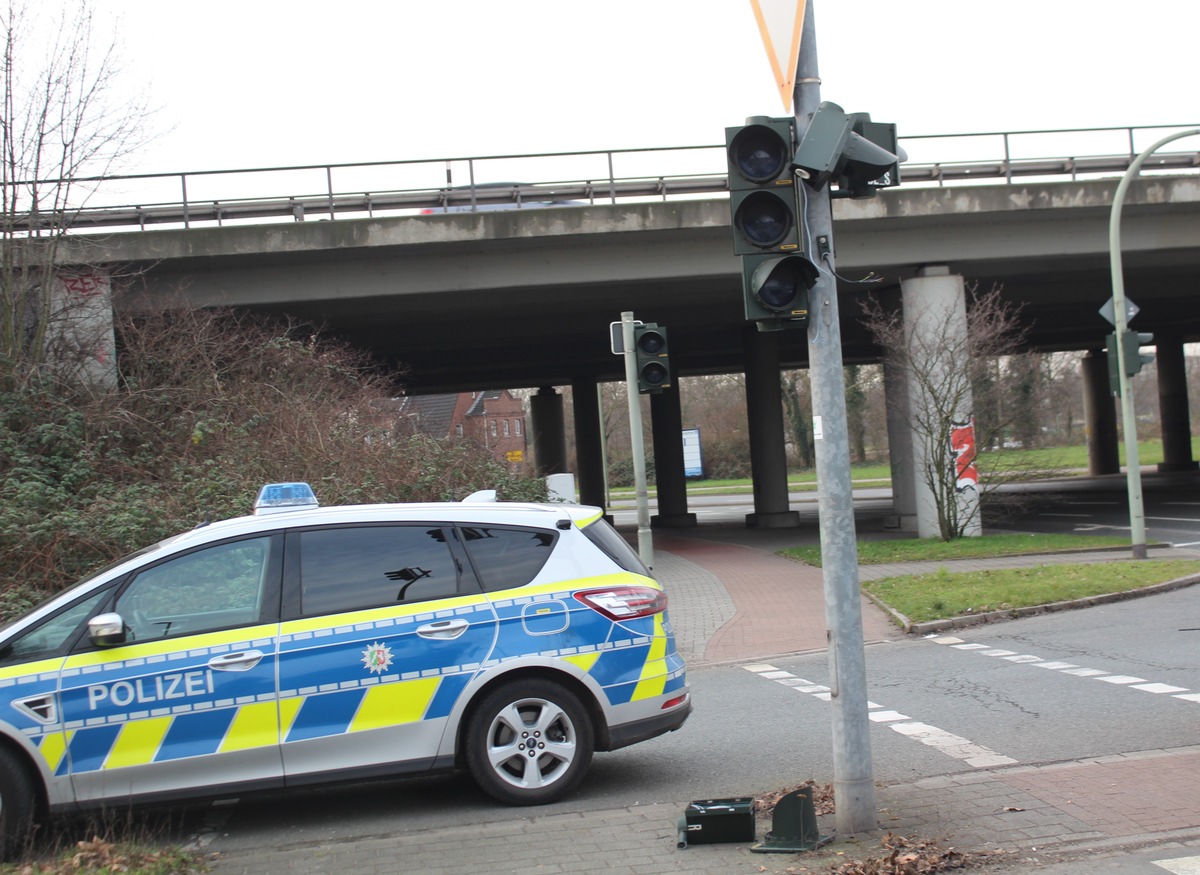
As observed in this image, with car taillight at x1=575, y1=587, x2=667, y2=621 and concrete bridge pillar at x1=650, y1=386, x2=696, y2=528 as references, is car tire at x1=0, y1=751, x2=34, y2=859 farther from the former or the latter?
concrete bridge pillar at x1=650, y1=386, x2=696, y2=528

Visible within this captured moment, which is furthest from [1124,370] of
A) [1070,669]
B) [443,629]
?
[443,629]

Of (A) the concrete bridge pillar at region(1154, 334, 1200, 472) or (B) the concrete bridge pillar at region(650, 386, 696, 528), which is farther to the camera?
(A) the concrete bridge pillar at region(1154, 334, 1200, 472)

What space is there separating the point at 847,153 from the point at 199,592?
3969 millimetres

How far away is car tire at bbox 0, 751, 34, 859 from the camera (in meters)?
5.44

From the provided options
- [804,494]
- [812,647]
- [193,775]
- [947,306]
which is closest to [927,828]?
[193,775]

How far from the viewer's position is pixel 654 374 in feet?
40.3

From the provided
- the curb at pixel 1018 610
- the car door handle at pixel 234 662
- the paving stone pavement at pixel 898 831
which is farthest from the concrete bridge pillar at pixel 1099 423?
the car door handle at pixel 234 662

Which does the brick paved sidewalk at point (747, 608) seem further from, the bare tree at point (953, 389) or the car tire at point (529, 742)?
the car tire at point (529, 742)

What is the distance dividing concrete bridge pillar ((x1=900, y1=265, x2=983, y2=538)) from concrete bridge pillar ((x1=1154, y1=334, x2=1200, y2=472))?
28423mm

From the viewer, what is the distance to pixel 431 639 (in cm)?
600

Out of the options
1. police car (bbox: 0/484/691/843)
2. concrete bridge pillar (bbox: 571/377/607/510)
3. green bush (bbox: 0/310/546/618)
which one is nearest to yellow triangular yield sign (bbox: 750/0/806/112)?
police car (bbox: 0/484/691/843)

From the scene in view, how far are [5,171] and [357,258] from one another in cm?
618

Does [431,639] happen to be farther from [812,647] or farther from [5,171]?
[5,171]

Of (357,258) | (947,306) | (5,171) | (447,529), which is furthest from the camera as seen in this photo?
(947,306)
